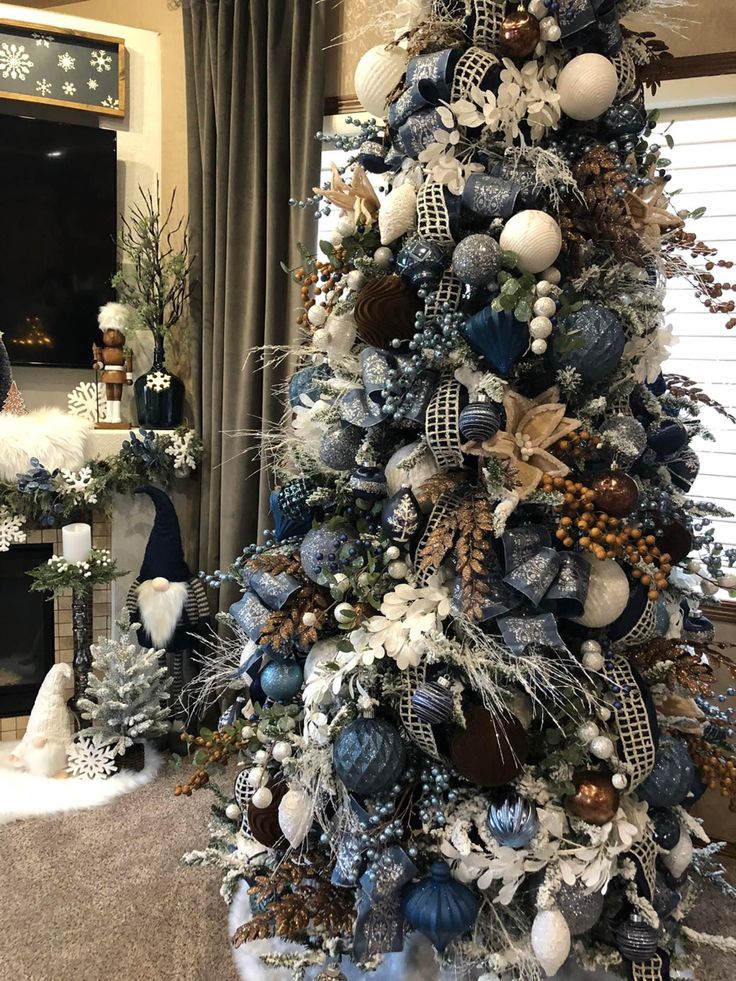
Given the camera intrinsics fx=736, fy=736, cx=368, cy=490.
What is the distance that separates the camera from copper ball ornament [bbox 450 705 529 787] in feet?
3.87

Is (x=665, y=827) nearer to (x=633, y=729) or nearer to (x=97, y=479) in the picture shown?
(x=633, y=729)

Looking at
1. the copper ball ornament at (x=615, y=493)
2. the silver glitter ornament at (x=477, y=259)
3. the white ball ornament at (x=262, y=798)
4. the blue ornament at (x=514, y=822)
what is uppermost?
the silver glitter ornament at (x=477, y=259)

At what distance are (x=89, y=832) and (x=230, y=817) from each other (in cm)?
77

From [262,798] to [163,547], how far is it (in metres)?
1.19

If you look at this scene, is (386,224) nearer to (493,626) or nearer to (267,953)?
(493,626)

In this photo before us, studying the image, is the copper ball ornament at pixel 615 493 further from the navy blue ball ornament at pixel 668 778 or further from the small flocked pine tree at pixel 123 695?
the small flocked pine tree at pixel 123 695

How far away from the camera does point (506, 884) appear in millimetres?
1236

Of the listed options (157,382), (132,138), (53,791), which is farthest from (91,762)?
(132,138)

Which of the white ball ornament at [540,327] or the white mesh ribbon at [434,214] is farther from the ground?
the white mesh ribbon at [434,214]

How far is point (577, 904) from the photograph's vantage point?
1218 mm

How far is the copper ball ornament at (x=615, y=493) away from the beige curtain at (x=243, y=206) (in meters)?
1.28

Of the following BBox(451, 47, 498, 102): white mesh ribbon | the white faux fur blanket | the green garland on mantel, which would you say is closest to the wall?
the white faux fur blanket

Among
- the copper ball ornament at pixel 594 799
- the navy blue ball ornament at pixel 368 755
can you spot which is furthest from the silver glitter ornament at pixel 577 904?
the navy blue ball ornament at pixel 368 755

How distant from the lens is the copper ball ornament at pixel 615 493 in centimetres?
117
